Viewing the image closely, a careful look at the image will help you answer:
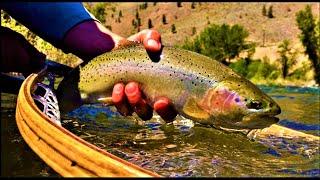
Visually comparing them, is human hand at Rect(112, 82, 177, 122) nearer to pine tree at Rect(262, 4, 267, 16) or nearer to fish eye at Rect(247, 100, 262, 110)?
fish eye at Rect(247, 100, 262, 110)

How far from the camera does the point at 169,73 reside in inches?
101

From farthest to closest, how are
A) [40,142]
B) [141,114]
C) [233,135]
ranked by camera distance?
Answer: [233,135] → [141,114] → [40,142]

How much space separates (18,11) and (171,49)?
3.31ft

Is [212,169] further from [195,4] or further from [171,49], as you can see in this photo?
[195,4]

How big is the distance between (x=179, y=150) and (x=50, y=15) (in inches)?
53.7

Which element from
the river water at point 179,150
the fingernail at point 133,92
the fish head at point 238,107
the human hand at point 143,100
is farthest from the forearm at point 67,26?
the fish head at point 238,107

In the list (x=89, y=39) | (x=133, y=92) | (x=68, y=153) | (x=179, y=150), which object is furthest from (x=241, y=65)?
(x=68, y=153)

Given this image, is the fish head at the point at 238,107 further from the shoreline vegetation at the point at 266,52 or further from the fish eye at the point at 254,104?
the shoreline vegetation at the point at 266,52

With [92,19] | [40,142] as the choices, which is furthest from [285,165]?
[40,142]

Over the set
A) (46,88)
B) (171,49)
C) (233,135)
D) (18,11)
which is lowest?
(233,135)

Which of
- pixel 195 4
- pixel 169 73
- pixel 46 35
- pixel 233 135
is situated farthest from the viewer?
pixel 195 4

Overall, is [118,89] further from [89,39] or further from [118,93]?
[89,39]

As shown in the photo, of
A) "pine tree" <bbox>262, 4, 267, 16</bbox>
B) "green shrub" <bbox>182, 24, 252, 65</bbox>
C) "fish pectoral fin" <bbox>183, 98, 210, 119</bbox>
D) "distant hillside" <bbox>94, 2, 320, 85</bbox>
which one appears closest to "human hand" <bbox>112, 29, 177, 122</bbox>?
"fish pectoral fin" <bbox>183, 98, 210, 119</bbox>

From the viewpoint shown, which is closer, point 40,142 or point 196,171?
point 40,142
